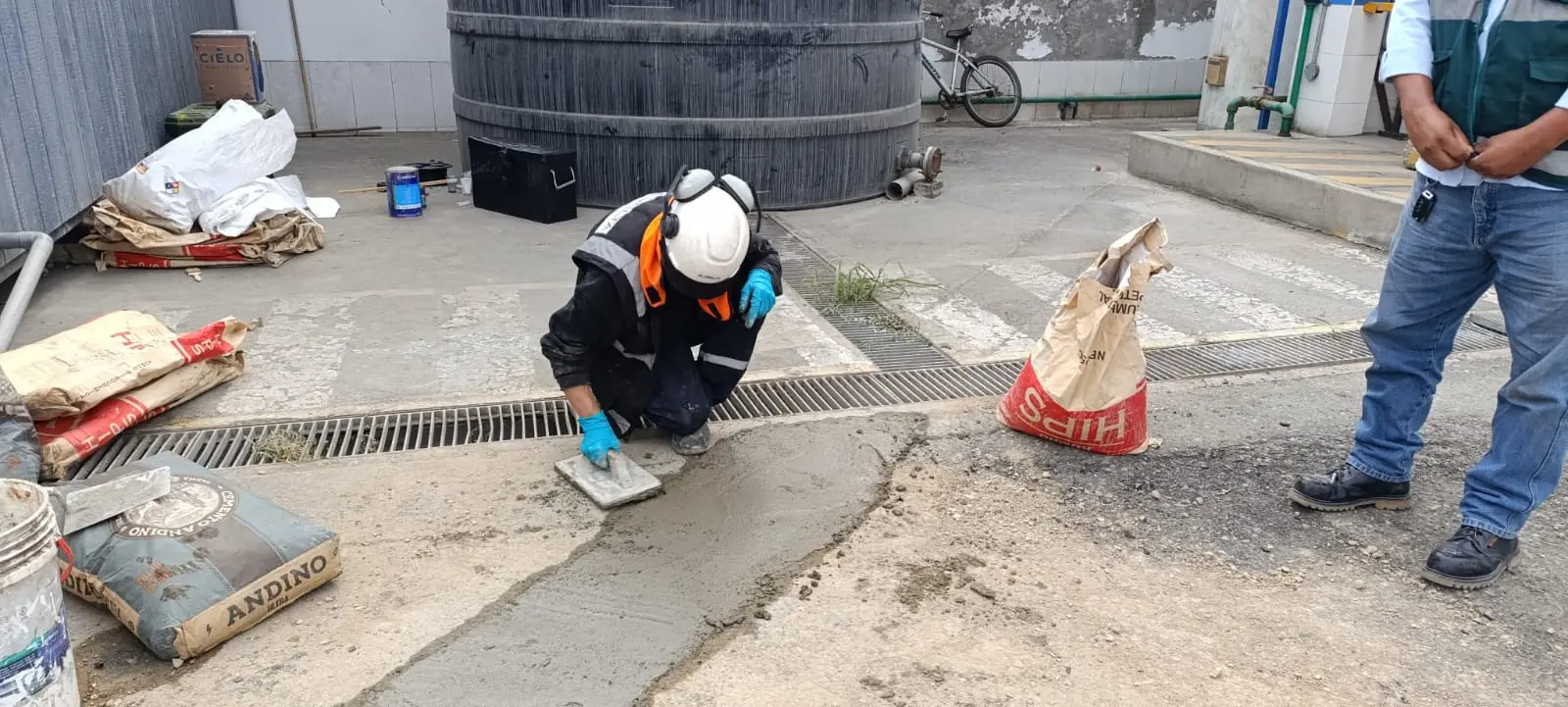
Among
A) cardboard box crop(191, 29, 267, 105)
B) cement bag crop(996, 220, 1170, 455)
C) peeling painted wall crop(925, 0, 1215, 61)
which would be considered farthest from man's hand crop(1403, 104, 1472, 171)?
peeling painted wall crop(925, 0, 1215, 61)

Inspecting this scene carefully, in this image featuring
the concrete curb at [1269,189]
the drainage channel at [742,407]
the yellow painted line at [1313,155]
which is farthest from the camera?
the yellow painted line at [1313,155]

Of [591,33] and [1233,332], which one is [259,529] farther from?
[591,33]

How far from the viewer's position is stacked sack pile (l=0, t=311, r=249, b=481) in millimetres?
3043

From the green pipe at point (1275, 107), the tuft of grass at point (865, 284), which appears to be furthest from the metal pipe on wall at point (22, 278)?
the green pipe at point (1275, 107)

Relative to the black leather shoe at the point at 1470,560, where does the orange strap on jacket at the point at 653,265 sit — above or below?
above

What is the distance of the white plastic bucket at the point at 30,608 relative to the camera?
1.77 metres

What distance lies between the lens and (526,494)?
9.88 feet

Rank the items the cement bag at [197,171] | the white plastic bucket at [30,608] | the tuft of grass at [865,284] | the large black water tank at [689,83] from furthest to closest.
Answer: the large black water tank at [689,83] → the cement bag at [197,171] → the tuft of grass at [865,284] → the white plastic bucket at [30,608]

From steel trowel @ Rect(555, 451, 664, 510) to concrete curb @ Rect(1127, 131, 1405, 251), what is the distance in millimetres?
4717

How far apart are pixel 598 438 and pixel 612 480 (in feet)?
0.44

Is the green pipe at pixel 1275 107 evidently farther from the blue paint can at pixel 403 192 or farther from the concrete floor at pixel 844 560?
the blue paint can at pixel 403 192

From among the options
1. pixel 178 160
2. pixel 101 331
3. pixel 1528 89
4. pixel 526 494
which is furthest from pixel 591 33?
pixel 1528 89

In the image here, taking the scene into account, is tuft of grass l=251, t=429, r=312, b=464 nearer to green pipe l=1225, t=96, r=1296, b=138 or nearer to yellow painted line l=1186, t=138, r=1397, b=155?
yellow painted line l=1186, t=138, r=1397, b=155

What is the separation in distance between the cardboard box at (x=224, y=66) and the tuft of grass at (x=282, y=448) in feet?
17.0
